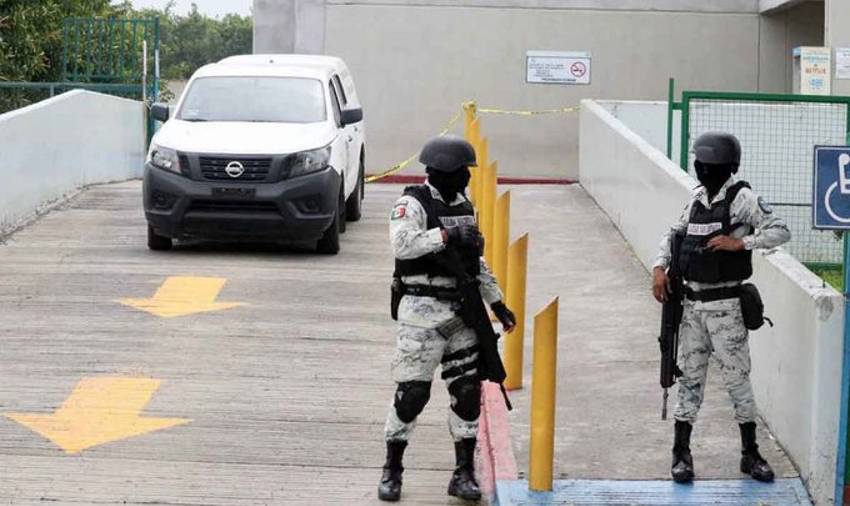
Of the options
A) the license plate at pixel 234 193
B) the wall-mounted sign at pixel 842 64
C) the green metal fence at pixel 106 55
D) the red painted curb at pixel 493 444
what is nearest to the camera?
the red painted curb at pixel 493 444

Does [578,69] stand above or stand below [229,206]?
above

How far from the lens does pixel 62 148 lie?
63.1ft

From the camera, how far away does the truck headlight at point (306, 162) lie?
49.5 feet

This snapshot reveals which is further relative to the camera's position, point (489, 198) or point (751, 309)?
point (489, 198)

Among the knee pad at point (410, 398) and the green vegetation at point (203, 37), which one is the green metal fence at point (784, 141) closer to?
the knee pad at point (410, 398)

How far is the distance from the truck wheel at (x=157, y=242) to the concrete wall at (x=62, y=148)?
1.78m

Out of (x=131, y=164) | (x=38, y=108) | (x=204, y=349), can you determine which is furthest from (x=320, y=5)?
(x=204, y=349)

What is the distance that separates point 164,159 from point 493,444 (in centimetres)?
719

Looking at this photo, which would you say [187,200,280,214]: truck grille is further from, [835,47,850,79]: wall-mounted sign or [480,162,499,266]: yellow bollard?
[835,47,850,79]: wall-mounted sign

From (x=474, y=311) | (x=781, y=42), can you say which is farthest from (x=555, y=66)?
(x=474, y=311)

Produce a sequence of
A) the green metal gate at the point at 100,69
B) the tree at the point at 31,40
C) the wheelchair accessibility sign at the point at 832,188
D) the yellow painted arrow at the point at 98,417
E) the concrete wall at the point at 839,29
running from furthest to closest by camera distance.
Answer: the tree at the point at 31,40 → the green metal gate at the point at 100,69 → the concrete wall at the point at 839,29 → the yellow painted arrow at the point at 98,417 → the wheelchair accessibility sign at the point at 832,188

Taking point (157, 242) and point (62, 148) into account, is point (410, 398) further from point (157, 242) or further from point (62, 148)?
point (62, 148)

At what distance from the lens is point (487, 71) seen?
2866 centimetres

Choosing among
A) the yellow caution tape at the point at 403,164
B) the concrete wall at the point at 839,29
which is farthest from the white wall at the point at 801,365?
the yellow caution tape at the point at 403,164
